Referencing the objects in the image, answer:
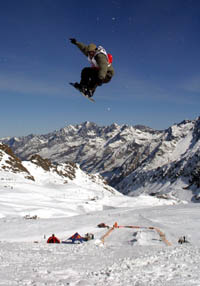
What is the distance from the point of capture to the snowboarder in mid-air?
763cm

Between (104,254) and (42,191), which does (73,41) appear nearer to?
(104,254)

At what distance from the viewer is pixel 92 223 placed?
803 inches

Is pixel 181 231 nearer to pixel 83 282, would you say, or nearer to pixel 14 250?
pixel 14 250

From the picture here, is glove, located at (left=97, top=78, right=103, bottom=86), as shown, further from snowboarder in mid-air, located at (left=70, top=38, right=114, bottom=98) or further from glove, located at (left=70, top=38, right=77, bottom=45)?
glove, located at (left=70, top=38, right=77, bottom=45)

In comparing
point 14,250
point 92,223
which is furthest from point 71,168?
point 14,250

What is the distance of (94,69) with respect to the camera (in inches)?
317

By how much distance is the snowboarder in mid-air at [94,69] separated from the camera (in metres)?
7.63

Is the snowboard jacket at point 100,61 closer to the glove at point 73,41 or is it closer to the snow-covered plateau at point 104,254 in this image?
the glove at point 73,41

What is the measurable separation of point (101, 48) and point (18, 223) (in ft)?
52.7

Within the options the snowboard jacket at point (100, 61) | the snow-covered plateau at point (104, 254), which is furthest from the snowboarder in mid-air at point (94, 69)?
the snow-covered plateau at point (104, 254)

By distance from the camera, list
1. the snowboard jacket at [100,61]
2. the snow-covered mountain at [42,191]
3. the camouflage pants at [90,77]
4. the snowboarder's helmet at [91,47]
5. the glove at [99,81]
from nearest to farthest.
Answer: the snowboard jacket at [100,61]
the snowboarder's helmet at [91,47]
the glove at [99,81]
the camouflage pants at [90,77]
the snow-covered mountain at [42,191]

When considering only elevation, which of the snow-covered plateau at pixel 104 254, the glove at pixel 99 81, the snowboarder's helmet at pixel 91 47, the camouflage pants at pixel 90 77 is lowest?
the snow-covered plateau at pixel 104 254

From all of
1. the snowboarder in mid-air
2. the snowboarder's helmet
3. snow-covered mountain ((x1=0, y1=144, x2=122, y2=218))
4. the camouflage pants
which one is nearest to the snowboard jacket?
the snowboarder in mid-air

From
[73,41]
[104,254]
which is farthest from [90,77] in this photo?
[104,254]
